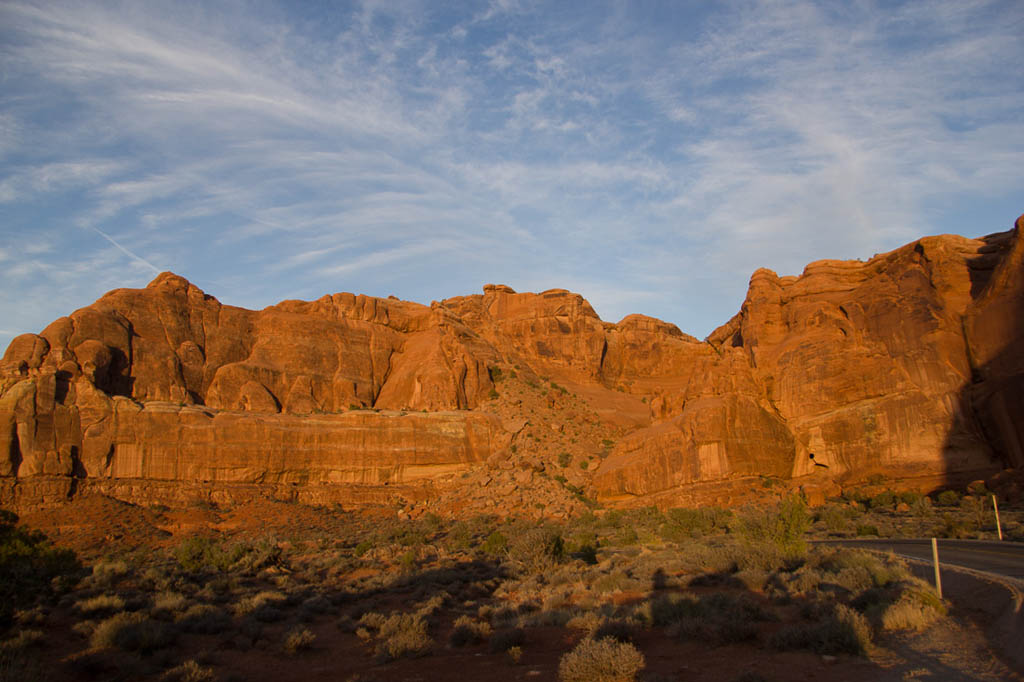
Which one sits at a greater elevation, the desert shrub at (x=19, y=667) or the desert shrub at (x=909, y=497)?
the desert shrub at (x=19, y=667)

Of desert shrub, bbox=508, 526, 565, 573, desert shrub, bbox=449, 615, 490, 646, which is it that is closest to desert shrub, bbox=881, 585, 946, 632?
desert shrub, bbox=449, 615, 490, 646

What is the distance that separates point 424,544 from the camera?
40.6 m

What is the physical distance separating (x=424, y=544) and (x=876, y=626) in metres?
31.6

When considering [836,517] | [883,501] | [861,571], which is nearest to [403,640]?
[861,571]

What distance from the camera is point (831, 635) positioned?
11.3m

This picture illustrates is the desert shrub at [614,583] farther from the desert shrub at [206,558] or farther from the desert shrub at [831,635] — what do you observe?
the desert shrub at [206,558]

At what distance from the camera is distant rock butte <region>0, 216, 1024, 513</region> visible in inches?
1825

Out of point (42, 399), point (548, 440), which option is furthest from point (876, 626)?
point (42, 399)

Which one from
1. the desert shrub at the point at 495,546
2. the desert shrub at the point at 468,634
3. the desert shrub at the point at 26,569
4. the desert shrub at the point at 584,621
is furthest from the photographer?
the desert shrub at the point at 495,546

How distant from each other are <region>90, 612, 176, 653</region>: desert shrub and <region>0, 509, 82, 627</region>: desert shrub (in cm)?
287

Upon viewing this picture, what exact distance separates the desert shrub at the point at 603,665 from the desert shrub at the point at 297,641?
7428mm

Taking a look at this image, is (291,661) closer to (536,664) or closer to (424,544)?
(536,664)

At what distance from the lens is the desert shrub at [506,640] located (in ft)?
47.3

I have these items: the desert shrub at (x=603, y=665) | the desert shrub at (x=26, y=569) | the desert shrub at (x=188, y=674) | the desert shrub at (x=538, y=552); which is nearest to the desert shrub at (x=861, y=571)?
the desert shrub at (x=603, y=665)
